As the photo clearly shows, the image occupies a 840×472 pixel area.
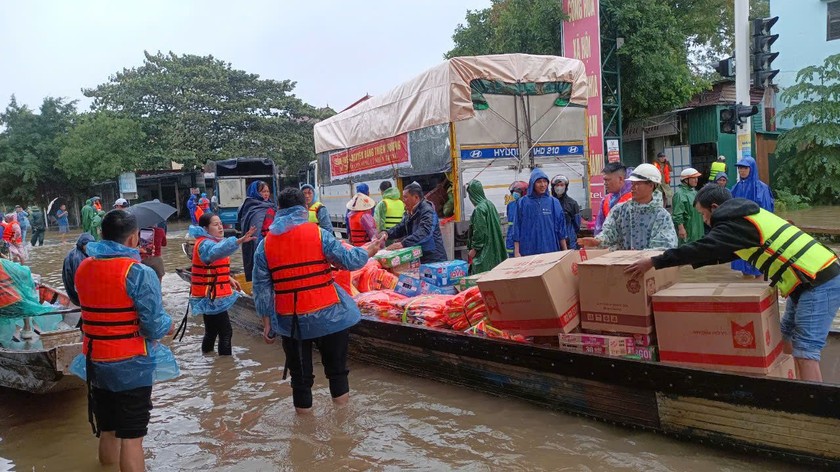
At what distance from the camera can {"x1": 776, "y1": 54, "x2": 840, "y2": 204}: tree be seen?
18.4 m

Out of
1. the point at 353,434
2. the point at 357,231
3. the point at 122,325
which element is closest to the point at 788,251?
the point at 353,434

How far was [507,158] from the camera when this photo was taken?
9.33m

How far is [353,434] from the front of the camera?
4633 millimetres

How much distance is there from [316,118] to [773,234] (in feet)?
108

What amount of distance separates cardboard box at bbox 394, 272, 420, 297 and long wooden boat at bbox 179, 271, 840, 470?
31.3 inches

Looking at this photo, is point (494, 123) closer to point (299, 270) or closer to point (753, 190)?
point (753, 190)

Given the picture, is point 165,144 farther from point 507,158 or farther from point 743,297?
point 743,297

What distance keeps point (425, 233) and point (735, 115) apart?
7213 mm

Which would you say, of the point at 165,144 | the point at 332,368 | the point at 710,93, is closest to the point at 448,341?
the point at 332,368

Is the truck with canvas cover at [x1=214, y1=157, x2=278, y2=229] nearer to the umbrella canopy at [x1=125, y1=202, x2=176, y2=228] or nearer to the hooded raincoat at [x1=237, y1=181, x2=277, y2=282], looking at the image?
the hooded raincoat at [x1=237, y1=181, x2=277, y2=282]

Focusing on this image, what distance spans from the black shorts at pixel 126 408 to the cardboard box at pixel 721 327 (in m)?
3.10

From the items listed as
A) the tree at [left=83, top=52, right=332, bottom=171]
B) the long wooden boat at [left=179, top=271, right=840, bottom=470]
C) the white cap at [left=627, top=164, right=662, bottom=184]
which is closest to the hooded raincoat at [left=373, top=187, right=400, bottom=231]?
the long wooden boat at [left=179, top=271, right=840, bottom=470]

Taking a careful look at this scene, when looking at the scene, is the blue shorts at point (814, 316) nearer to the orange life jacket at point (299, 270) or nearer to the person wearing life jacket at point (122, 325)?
the orange life jacket at point (299, 270)

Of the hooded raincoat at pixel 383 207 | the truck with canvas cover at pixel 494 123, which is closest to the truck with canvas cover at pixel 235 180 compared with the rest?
the truck with canvas cover at pixel 494 123
